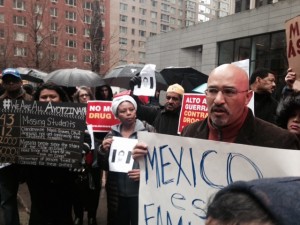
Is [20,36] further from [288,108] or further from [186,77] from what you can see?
[288,108]

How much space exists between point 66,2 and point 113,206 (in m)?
64.6

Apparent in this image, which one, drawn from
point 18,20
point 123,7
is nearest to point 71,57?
point 18,20

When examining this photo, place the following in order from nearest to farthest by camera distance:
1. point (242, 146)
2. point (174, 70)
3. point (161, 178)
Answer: point (242, 146) < point (161, 178) < point (174, 70)

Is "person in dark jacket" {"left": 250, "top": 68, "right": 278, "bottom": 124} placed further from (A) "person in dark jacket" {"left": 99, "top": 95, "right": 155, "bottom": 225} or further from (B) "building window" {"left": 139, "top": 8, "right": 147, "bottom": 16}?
(B) "building window" {"left": 139, "top": 8, "right": 147, "bottom": 16}

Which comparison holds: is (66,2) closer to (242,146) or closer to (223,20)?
(223,20)

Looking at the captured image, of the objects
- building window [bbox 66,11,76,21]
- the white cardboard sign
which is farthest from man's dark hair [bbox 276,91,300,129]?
building window [bbox 66,11,76,21]

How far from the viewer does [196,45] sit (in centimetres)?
2259

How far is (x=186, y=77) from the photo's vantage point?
757 centimetres

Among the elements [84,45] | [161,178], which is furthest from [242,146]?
[84,45]

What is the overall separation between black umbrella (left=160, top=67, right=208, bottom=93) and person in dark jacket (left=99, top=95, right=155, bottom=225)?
4247mm

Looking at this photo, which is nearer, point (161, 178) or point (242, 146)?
point (242, 146)

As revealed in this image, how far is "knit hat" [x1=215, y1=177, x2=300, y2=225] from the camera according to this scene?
0.61 m

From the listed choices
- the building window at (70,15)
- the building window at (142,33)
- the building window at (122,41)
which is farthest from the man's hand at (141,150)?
the building window at (142,33)

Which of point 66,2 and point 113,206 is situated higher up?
point 66,2
